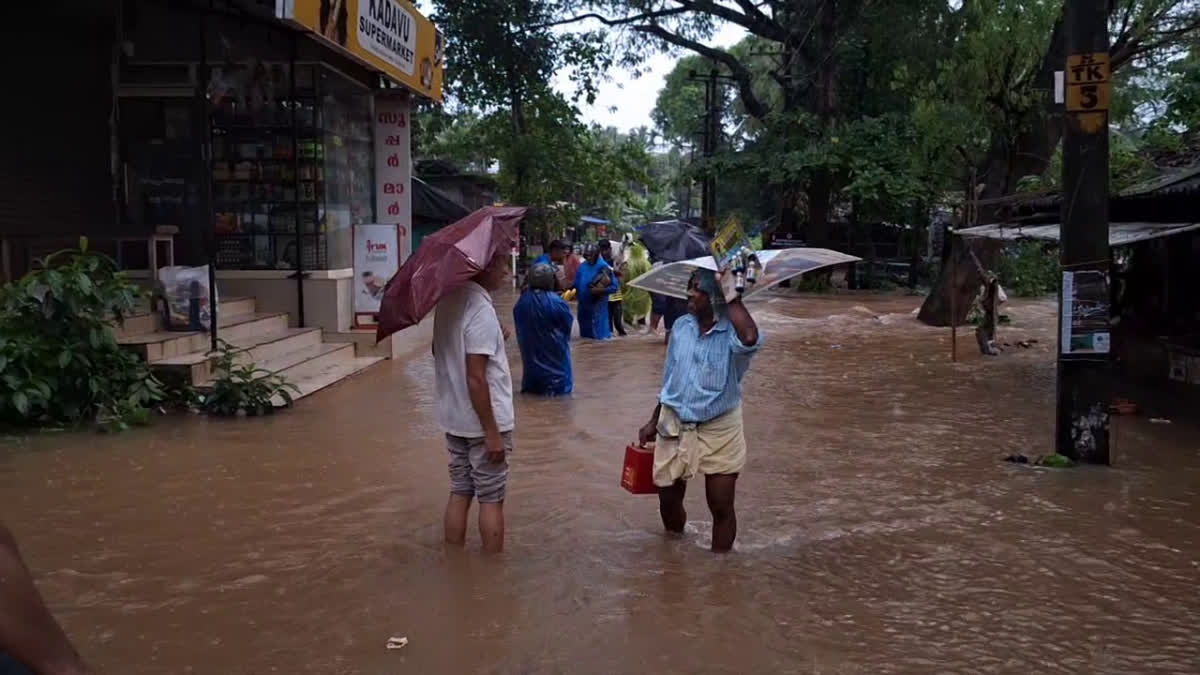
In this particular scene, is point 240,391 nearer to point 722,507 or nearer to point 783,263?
point 722,507

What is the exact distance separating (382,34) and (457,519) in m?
9.23

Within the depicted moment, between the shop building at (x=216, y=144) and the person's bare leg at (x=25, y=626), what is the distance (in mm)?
10462

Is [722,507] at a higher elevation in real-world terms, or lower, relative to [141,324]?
lower

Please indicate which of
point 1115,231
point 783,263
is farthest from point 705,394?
point 1115,231

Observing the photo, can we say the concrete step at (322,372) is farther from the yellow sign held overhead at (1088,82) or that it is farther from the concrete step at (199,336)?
the yellow sign held overhead at (1088,82)

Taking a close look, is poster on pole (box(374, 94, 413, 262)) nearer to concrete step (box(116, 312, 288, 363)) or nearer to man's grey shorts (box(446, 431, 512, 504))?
concrete step (box(116, 312, 288, 363))

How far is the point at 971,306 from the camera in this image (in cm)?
1934

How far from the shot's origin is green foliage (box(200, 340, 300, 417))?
9.23 meters

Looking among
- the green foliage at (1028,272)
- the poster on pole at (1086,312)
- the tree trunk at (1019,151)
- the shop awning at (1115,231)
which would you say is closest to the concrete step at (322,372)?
the poster on pole at (1086,312)

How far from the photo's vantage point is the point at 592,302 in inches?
641

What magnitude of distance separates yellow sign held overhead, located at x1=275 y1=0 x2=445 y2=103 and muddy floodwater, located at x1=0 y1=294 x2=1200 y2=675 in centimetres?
394

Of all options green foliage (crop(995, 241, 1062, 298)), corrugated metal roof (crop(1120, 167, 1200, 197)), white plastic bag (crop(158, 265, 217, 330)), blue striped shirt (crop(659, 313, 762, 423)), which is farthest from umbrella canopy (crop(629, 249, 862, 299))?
green foliage (crop(995, 241, 1062, 298))

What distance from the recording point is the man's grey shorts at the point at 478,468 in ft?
17.1

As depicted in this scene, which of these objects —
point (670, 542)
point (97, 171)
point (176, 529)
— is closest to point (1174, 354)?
point (670, 542)
